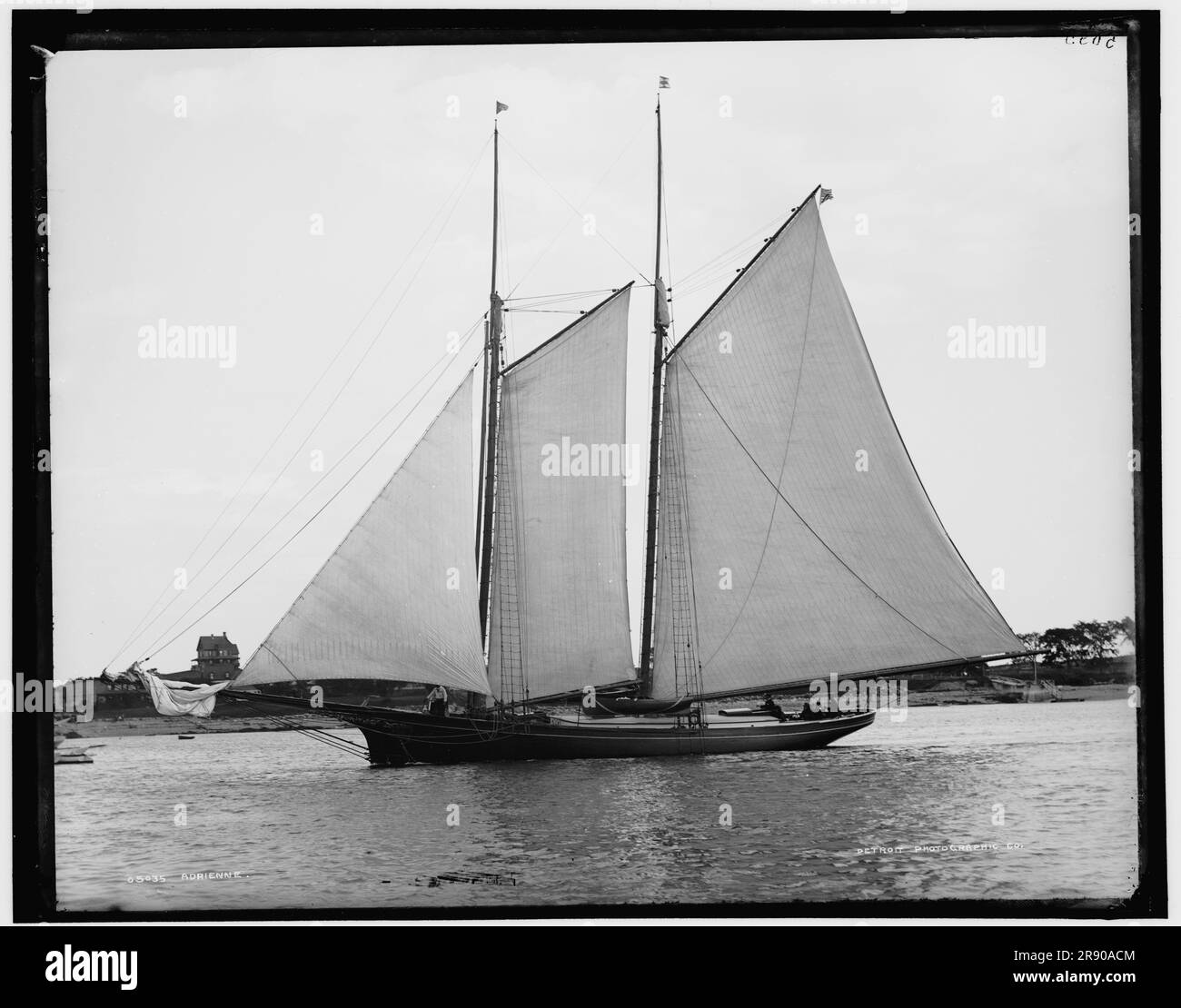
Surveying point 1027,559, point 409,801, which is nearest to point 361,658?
point 409,801

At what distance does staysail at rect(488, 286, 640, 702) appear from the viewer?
14266mm

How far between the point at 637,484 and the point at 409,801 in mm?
4225

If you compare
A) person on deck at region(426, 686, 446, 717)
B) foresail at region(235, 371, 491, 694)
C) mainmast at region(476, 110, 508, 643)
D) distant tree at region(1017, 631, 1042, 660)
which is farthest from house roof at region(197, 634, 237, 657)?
distant tree at region(1017, 631, 1042, 660)

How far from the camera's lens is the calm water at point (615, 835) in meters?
8.15

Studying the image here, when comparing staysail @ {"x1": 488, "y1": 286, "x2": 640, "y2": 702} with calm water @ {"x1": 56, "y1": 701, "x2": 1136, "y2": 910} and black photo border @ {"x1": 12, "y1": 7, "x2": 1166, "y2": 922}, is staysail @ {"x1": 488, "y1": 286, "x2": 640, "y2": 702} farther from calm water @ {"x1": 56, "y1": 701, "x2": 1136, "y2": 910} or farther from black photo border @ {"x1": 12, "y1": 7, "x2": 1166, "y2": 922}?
black photo border @ {"x1": 12, "y1": 7, "x2": 1166, "y2": 922}

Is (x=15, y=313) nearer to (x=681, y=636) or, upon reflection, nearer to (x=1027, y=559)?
(x=1027, y=559)

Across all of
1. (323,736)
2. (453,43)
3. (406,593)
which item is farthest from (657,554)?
(453,43)

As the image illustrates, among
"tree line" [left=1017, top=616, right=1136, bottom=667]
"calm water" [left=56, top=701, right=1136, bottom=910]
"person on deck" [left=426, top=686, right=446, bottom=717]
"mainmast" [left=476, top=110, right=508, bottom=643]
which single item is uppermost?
"mainmast" [left=476, top=110, right=508, bottom=643]

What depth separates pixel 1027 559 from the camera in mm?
9008

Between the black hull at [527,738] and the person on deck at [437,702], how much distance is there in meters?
0.08

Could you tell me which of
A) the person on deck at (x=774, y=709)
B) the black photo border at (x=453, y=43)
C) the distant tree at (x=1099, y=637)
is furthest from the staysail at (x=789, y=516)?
the person on deck at (x=774, y=709)

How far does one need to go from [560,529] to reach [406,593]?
2.63 metres

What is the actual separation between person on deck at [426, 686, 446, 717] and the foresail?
1.00 meters
